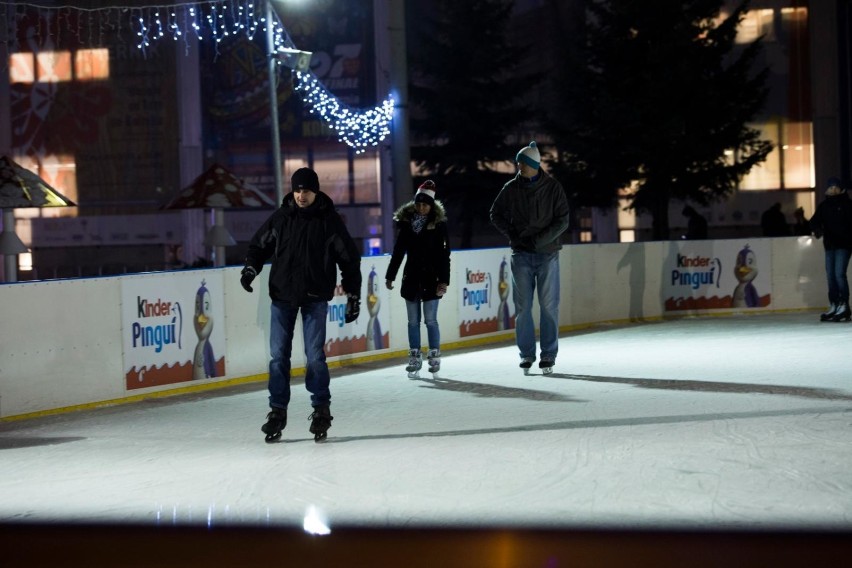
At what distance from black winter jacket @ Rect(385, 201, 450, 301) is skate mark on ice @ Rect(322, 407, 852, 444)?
3.04 meters

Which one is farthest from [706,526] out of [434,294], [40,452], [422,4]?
Answer: [422,4]

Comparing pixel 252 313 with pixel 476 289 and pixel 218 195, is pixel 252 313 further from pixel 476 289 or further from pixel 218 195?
pixel 218 195

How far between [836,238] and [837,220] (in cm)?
23

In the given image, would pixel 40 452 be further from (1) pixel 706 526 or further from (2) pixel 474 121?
(2) pixel 474 121

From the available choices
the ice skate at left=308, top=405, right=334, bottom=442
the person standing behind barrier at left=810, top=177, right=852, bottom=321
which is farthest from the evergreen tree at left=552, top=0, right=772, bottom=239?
the ice skate at left=308, top=405, right=334, bottom=442

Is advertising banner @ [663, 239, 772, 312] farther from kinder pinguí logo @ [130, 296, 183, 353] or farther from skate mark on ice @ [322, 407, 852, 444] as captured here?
skate mark on ice @ [322, 407, 852, 444]

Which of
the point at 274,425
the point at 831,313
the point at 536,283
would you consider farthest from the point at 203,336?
the point at 831,313

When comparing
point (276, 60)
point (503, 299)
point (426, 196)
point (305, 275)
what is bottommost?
point (503, 299)


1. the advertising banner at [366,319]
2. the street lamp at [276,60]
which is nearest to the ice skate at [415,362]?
the advertising banner at [366,319]

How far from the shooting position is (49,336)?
10250mm

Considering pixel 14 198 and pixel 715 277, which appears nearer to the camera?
pixel 14 198

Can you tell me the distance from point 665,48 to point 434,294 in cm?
1983

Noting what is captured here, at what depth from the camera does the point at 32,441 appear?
8.61 meters

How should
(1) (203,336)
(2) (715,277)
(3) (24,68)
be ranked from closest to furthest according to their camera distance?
1. (1) (203,336)
2. (2) (715,277)
3. (3) (24,68)
